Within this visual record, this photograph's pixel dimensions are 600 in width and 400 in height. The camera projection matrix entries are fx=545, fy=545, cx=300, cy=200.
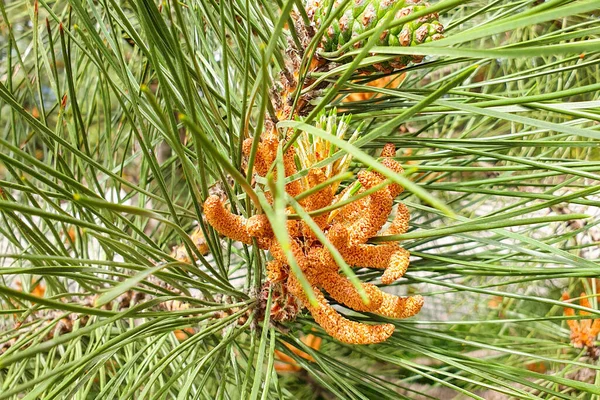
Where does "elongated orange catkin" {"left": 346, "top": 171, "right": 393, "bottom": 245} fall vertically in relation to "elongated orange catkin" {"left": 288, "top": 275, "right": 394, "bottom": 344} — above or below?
above

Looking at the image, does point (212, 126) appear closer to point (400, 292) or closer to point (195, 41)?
point (195, 41)

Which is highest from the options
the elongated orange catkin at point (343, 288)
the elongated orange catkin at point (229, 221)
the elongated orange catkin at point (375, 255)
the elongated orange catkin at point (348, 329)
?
the elongated orange catkin at point (229, 221)

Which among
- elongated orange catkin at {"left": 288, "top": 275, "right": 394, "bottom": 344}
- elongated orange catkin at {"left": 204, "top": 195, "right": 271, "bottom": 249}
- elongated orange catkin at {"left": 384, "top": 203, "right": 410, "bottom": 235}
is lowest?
elongated orange catkin at {"left": 288, "top": 275, "right": 394, "bottom": 344}

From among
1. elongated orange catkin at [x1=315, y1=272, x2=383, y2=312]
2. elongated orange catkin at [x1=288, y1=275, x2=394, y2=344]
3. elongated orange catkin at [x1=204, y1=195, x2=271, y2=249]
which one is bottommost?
elongated orange catkin at [x1=288, y1=275, x2=394, y2=344]

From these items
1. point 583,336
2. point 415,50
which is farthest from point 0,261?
point 583,336

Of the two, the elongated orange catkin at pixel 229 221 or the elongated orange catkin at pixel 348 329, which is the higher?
the elongated orange catkin at pixel 229 221

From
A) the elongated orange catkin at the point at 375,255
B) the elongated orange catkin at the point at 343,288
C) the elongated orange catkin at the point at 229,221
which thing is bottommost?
the elongated orange catkin at the point at 343,288

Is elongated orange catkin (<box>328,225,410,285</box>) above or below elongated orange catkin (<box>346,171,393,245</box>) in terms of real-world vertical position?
below

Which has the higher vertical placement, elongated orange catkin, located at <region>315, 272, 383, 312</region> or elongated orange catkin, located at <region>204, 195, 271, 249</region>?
elongated orange catkin, located at <region>204, 195, 271, 249</region>

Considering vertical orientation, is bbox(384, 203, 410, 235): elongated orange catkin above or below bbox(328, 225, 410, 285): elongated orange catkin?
above

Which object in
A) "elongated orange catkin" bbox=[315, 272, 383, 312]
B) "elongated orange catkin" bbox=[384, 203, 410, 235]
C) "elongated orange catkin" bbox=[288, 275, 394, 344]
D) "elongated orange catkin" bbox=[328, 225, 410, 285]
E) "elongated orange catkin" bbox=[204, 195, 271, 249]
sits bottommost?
"elongated orange catkin" bbox=[288, 275, 394, 344]

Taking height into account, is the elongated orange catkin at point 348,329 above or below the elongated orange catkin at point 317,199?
below
